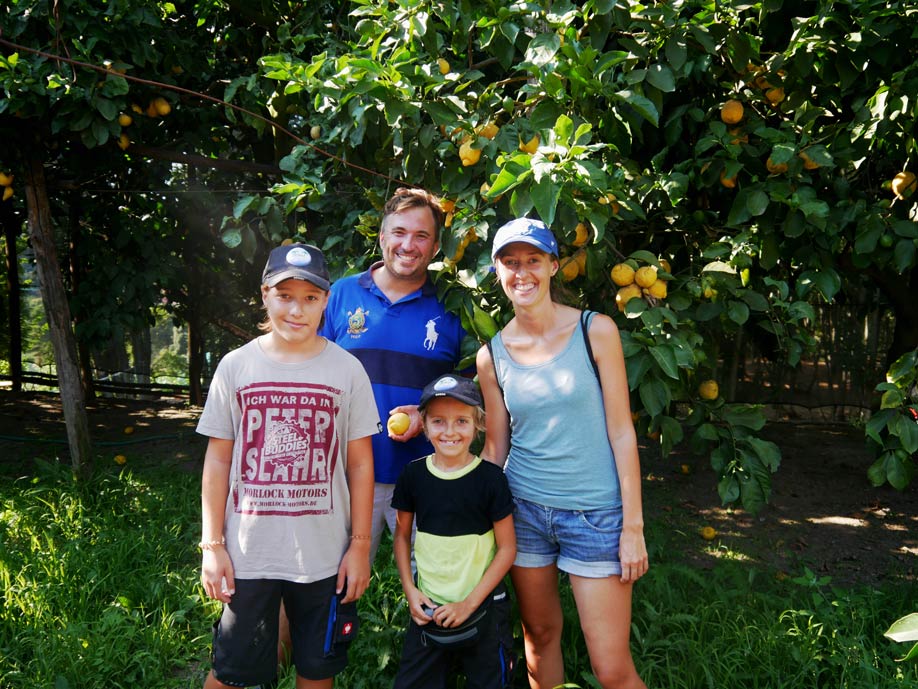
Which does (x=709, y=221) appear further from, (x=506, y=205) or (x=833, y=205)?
(x=506, y=205)

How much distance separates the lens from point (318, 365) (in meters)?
1.74

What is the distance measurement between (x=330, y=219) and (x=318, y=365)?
1.59m

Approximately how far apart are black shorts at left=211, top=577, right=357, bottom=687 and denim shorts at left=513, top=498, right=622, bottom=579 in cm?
46

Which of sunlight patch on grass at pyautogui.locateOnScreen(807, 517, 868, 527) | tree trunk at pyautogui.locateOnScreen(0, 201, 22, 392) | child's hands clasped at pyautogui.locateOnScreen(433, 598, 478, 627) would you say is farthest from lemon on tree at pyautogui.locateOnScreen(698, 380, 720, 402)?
tree trunk at pyautogui.locateOnScreen(0, 201, 22, 392)

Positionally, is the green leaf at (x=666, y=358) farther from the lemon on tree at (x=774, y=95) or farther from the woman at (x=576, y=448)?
the lemon on tree at (x=774, y=95)

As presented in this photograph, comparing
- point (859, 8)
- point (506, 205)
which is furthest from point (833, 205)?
point (506, 205)

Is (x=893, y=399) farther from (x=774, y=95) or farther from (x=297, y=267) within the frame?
(x=297, y=267)

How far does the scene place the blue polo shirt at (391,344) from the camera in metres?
2.10

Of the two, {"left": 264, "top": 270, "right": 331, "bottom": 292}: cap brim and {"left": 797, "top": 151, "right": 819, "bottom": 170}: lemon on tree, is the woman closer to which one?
{"left": 264, "top": 270, "right": 331, "bottom": 292}: cap brim

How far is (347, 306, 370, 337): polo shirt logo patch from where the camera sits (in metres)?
2.12

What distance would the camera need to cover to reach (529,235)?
5.64 ft

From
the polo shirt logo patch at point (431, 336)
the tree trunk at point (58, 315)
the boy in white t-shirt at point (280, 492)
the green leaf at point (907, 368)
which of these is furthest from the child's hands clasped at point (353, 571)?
the tree trunk at point (58, 315)

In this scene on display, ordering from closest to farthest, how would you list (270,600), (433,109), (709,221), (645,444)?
(270,600) → (433,109) → (709,221) → (645,444)

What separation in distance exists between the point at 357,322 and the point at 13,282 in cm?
605
